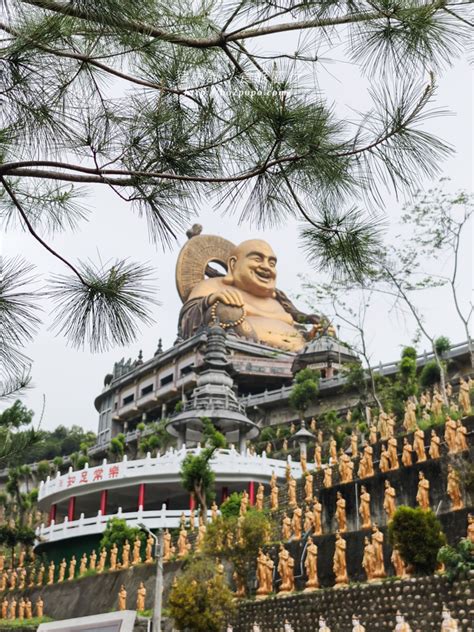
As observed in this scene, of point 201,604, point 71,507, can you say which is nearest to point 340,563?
point 201,604

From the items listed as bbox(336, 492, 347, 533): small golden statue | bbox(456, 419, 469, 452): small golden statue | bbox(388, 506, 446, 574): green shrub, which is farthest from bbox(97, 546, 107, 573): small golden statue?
bbox(388, 506, 446, 574): green shrub

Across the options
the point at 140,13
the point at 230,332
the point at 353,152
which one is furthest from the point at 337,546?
the point at 230,332

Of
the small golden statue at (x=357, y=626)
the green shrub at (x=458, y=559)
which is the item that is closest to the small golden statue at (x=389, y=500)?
the green shrub at (x=458, y=559)

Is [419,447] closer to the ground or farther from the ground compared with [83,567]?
farther from the ground

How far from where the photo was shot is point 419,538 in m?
9.06

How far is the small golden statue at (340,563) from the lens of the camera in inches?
406

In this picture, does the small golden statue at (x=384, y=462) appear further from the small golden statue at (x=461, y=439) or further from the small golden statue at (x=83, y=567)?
the small golden statue at (x=83, y=567)

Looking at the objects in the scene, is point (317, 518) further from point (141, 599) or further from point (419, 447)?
point (141, 599)

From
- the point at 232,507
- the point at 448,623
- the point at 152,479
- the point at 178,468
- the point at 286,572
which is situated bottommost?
the point at 448,623

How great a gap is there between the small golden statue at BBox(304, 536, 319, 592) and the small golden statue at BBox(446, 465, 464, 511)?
2127mm

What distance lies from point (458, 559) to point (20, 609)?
13.2 metres

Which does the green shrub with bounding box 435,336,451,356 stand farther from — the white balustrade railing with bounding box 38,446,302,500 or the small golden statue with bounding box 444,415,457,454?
the small golden statue with bounding box 444,415,457,454

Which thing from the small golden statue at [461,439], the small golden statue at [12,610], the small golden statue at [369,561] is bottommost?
the small golden statue at [369,561]

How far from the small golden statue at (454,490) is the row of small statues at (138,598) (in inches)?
256
